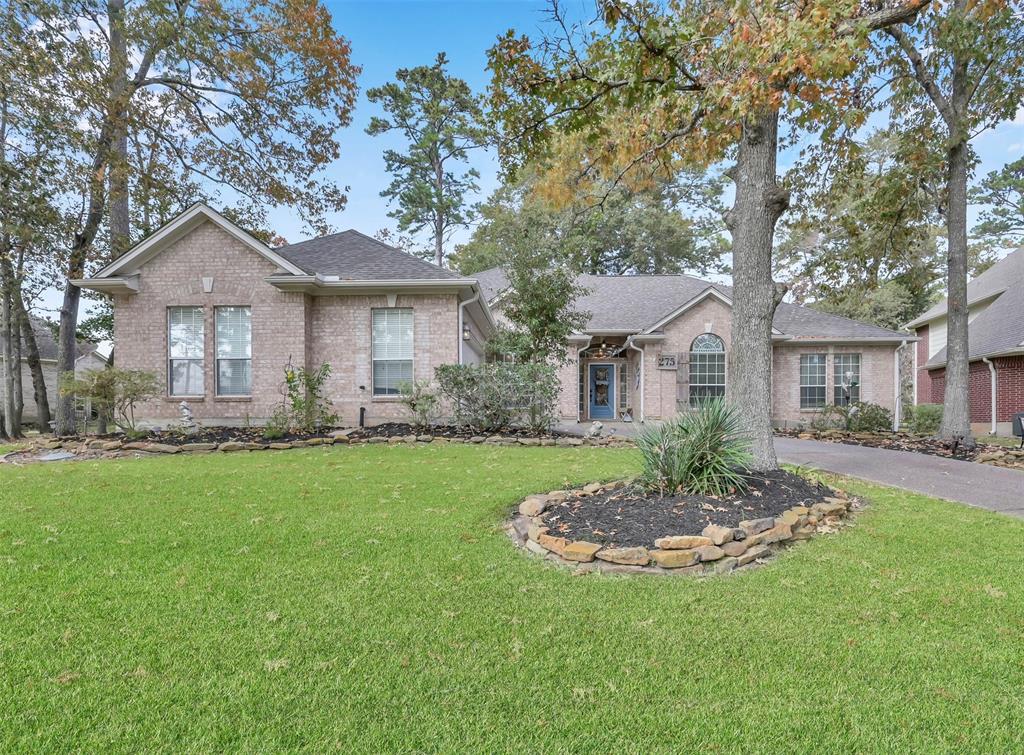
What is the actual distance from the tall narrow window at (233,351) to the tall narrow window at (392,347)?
9.11 feet

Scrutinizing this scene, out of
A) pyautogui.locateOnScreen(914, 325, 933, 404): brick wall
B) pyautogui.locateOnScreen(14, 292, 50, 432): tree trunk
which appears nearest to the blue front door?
pyautogui.locateOnScreen(914, 325, 933, 404): brick wall

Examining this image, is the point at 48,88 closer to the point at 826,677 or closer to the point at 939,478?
the point at 826,677

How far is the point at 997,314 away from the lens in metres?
18.0

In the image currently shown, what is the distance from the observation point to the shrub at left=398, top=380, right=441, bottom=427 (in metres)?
11.2

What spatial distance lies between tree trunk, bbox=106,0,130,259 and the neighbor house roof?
24722 millimetres

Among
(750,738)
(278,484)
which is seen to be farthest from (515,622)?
(278,484)

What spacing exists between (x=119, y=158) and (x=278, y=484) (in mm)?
11948

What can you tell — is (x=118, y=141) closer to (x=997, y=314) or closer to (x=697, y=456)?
(x=697, y=456)

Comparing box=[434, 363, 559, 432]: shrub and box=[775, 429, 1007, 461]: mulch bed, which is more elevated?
box=[434, 363, 559, 432]: shrub

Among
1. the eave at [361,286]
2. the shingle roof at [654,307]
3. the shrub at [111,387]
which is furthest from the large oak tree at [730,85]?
the shingle roof at [654,307]

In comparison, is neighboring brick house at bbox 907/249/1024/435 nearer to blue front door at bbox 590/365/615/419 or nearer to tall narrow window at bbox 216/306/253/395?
blue front door at bbox 590/365/615/419

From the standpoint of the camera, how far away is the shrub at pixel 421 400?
11.2 meters

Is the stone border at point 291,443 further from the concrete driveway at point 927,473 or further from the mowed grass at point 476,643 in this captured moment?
the mowed grass at point 476,643

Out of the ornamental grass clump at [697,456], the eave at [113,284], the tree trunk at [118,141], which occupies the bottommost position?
the ornamental grass clump at [697,456]
